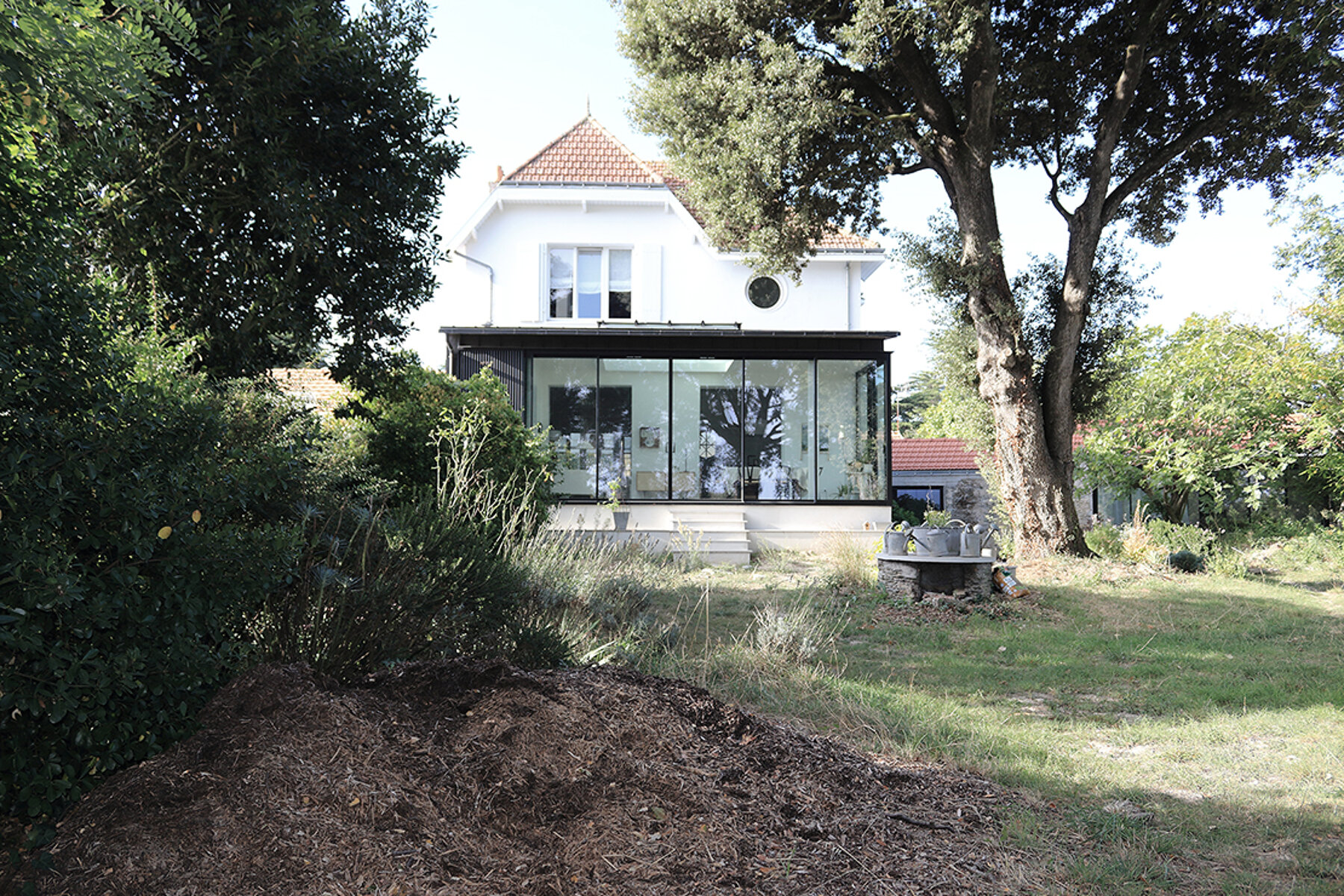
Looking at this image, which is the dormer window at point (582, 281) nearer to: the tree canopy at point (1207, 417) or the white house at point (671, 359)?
the white house at point (671, 359)

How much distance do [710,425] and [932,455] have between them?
A: 11.3 meters

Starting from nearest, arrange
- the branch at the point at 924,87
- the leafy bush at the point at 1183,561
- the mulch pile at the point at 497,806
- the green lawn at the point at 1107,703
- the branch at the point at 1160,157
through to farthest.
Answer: the mulch pile at the point at 497,806
the green lawn at the point at 1107,703
the branch at the point at 924,87
the branch at the point at 1160,157
the leafy bush at the point at 1183,561

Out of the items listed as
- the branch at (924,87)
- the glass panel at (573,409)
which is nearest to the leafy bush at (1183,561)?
the branch at (924,87)

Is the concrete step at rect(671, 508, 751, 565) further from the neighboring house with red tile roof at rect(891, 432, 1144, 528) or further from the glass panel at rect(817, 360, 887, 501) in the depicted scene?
the neighboring house with red tile roof at rect(891, 432, 1144, 528)

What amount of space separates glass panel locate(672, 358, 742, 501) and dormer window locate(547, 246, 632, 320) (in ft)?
9.23

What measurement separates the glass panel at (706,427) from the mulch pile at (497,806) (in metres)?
12.2

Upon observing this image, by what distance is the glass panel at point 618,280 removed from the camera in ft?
57.3

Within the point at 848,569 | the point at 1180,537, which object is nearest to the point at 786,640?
the point at 848,569

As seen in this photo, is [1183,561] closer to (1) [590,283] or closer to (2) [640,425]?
(2) [640,425]

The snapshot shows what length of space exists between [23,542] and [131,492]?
0.33 metres

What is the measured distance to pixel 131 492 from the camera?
2334 mm

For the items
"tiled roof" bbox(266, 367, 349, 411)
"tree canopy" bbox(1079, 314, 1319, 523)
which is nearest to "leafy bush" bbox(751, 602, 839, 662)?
"tiled roof" bbox(266, 367, 349, 411)

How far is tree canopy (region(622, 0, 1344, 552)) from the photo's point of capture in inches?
412

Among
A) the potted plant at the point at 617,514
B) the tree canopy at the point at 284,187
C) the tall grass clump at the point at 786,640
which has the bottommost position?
the tall grass clump at the point at 786,640
